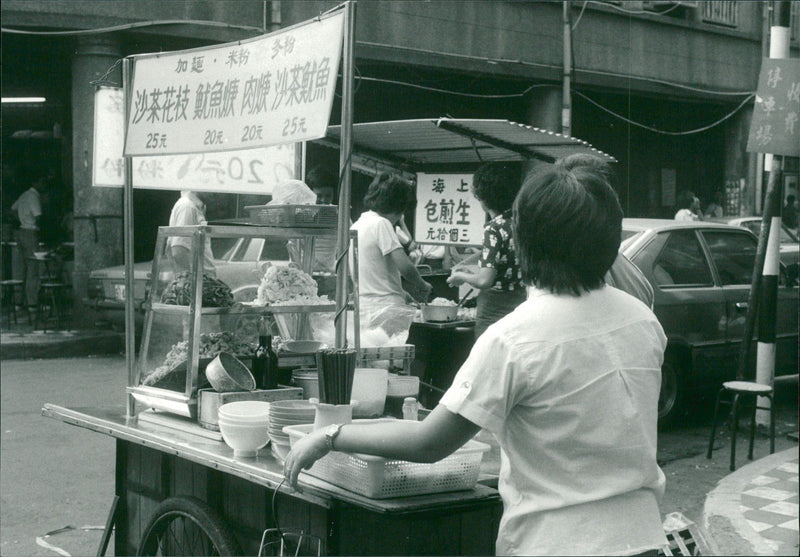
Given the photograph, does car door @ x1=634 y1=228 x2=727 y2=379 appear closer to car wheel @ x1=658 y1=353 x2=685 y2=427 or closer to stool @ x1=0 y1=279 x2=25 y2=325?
car wheel @ x1=658 y1=353 x2=685 y2=427

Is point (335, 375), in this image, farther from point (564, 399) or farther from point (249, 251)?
point (249, 251)

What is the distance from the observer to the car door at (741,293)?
26.5 ft

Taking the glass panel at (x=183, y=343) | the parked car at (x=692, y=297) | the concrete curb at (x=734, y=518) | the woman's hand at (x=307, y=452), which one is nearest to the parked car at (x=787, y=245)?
the parked car at (x=692, y=297)

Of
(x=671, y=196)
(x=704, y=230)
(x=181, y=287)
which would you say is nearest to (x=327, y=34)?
(x=181, y=287)

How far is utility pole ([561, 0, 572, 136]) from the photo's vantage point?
595 inches

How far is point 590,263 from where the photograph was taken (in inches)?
85.8

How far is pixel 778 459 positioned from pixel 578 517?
489 cm

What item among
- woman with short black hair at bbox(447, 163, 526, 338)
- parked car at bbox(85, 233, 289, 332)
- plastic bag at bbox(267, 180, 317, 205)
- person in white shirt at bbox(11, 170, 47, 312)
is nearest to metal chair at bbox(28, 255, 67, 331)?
person in white shirt at bbox(11, 170, 47, 312)

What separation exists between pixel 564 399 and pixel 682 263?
6043 mm

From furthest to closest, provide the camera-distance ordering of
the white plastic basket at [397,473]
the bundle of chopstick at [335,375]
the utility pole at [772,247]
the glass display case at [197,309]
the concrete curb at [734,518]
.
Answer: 1. the utility pole at [772,247]
2. the concrete curb at [734,518]
3. the glass display case at [197,309]
4. the bundle of chopstick at [335,375]
5. the white plastic basket at [397,473]

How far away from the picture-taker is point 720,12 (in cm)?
1914

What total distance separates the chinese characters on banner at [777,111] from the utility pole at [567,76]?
8.22 m

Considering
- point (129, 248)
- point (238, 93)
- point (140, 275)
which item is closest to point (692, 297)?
point (129, 248)

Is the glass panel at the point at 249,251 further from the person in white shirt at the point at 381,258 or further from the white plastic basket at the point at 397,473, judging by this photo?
the white plastic basket at the point at 397,473
